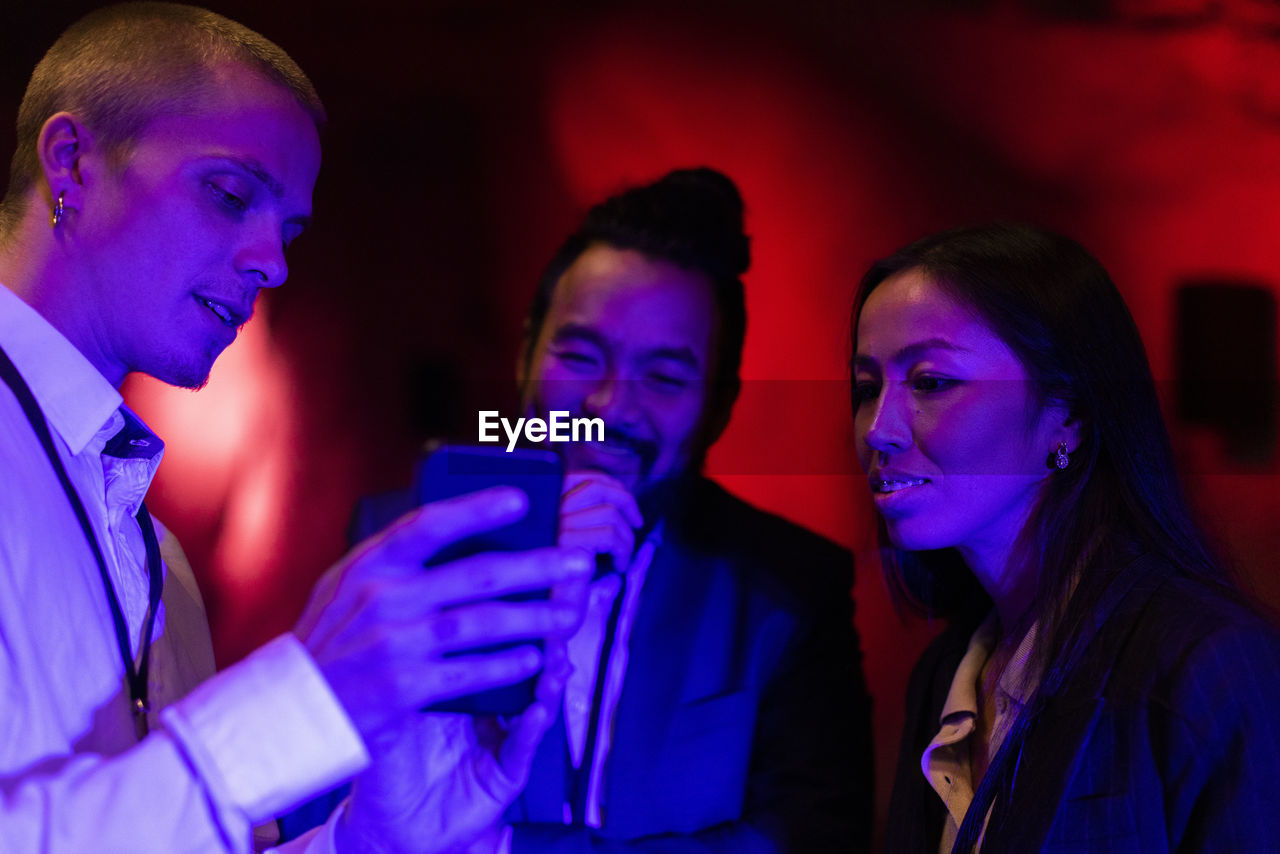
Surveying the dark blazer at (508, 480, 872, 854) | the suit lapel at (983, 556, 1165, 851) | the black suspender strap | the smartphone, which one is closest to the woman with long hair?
the suit lapel at (983, 556, 1165, 851)

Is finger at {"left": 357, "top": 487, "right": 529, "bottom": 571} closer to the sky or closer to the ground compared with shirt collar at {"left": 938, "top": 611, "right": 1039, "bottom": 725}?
closer to the sky

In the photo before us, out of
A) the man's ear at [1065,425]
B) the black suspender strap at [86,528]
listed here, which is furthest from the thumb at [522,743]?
the man's ear at [1065,425]

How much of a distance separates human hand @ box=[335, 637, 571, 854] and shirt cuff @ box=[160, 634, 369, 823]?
13.6 inches

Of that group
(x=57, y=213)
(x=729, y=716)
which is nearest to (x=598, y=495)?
(x=729, y=716)

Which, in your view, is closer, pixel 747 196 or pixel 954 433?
pixel 954 433

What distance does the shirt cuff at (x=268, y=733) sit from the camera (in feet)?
2.91

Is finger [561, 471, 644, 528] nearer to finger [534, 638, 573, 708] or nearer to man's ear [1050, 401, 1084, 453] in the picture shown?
finger [534, 638, 573, 708]

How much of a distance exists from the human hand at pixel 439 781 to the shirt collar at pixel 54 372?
1.93 feet

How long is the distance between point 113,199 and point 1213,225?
2.07 m

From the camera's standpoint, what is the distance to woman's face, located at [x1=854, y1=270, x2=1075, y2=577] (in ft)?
4.76

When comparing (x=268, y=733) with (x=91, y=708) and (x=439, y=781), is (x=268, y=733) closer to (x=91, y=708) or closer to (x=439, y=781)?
(x=91, y=708)

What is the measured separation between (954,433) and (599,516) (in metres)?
0.63

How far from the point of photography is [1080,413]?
1.49 meters
